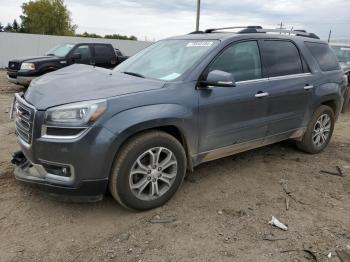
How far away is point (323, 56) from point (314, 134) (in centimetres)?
120

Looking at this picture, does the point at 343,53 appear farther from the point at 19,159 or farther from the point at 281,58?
the point at 19,159

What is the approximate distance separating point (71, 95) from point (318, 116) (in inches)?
146

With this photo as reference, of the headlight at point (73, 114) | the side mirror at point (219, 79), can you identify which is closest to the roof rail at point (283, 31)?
the side mirror at point (219, 79)

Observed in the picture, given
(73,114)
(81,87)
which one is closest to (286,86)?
(81,87)

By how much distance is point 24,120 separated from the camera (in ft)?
10.6

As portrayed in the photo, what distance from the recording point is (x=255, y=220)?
3445 mm

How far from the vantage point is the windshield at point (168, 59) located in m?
3.77

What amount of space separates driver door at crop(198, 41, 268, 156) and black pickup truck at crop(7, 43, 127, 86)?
826 centimetres

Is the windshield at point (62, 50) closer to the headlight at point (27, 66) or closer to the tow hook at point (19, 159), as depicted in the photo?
the headlight at point (27, 66)

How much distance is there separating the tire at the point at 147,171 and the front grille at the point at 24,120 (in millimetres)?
815

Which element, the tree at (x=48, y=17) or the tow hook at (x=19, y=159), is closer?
the tow hook at (x=19, y=159)

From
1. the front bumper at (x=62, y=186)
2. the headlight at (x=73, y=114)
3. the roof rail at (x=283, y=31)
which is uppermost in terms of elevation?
the roof rail at (x=283, y=31)

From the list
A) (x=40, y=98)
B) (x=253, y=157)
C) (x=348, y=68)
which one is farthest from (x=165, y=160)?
(x=348, y=68)

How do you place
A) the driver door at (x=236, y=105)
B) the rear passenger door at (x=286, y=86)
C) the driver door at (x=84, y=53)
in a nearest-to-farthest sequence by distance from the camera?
the driver door at (x=236, y=105), the rear passenger door at (x=286, y=86), the driver door at (x=84, y=53)
